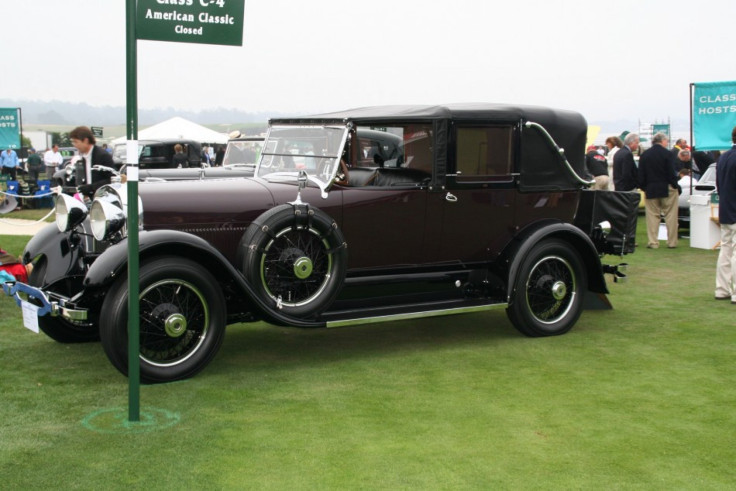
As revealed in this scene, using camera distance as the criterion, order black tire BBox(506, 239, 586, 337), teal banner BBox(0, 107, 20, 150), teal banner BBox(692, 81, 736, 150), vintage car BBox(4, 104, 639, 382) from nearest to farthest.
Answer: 1. vintage car BBox(4, 104, 639, 382)
2. black tire BBox(506, 239, 586, 337)
3. teal banner BBox(692, 81, 736, 150)
4. teal banner BBox(0, 107, 20, 150)

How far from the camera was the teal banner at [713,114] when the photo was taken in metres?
12.5

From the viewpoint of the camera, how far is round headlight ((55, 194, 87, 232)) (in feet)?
19.6

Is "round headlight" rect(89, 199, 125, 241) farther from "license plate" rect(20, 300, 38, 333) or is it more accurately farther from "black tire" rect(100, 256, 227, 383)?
"license plate" rect(20, 300, 38, 333)

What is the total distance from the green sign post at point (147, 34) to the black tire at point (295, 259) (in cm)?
121

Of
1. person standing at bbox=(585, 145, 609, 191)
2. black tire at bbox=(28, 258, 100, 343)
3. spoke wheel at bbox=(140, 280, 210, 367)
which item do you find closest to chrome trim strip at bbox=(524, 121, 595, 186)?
spoke wheel at bbox=(140, 280, 210, 367)

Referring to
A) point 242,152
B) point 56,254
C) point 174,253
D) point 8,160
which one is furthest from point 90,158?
point 8,160

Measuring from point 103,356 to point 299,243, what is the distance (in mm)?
1744

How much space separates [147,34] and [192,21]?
0.25m

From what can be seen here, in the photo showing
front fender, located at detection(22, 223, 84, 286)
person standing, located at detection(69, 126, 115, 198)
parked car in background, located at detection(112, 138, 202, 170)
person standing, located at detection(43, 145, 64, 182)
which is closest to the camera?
front fender, located at detection(22, 223, 84, 286)

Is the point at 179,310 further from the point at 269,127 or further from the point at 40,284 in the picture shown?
the point at 269,127

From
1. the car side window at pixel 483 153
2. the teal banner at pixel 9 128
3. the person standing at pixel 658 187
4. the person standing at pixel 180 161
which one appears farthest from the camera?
the teal banner at pixel 9 128

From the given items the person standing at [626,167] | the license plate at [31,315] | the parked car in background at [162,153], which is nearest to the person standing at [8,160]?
the parked car in background at [162,153]

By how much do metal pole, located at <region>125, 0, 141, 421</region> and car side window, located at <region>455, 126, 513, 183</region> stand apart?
9.35 ft

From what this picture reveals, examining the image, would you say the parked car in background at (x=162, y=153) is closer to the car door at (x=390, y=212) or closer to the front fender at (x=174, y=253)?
the car door at (x=390, y=212)
